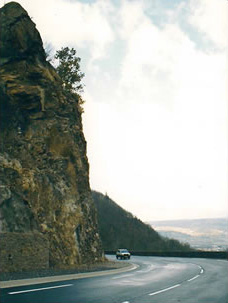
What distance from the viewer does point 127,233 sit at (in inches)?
4779

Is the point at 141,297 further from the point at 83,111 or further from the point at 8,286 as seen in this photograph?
the point at 83,111

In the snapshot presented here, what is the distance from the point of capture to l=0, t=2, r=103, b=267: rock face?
1143 inches

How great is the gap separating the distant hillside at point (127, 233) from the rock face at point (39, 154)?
69.5 meters

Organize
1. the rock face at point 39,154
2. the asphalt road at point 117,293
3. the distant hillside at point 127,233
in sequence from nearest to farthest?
1. the asphalt road at point 117,293
2. the rock face at point 39,154
3. the distant hillside at point 127,233

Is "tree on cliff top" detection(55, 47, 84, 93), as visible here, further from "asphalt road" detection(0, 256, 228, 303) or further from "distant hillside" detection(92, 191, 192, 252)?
"distant hillside" detection(92, 191, 192, 252)

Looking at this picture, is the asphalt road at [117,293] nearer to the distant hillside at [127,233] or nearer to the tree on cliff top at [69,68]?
the tree on cliff top at [69,68]

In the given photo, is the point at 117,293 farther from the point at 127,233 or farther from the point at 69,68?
the point at 127,233

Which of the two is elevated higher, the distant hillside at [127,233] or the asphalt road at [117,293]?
the distant hillside at [127,233]

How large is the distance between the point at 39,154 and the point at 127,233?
92.3 meters

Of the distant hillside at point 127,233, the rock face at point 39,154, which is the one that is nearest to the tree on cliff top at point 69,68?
the rock face at point 39,154

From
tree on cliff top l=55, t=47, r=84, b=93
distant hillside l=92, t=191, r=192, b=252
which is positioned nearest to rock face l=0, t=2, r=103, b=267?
tree on cliff top l=55, t=47, r=84, b=93

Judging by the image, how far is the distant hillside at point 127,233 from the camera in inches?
4277

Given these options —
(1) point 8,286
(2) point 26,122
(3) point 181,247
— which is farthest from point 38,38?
(3) point 181,247

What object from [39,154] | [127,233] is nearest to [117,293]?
[39,154]
